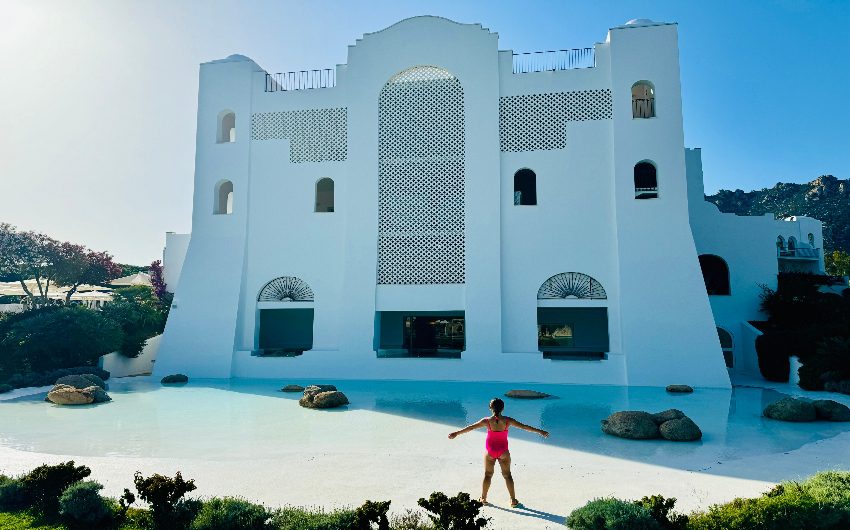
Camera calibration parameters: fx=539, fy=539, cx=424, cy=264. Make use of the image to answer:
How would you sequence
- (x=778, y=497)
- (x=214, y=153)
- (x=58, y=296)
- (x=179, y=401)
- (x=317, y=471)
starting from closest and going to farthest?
(x=778, y=497) → (x=317, y=471) → (x=179, y=401) → (x=214, y=153) → (x=58, y=296)

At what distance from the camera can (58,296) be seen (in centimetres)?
2727

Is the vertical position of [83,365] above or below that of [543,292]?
below

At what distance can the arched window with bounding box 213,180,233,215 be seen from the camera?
17427mm

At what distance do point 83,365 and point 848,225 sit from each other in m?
47.7

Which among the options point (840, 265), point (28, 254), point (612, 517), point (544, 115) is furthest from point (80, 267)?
point (840, 265)

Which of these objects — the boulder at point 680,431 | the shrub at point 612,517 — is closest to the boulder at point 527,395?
the boulder at point 680,431

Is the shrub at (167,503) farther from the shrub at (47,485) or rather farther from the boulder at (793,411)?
the boulder at (793,411)

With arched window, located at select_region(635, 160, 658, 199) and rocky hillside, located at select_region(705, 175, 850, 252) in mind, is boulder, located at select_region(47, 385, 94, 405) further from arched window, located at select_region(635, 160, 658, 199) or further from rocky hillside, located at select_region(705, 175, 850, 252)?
rocky hillside, located at select_region(705, 175, 850, 252)

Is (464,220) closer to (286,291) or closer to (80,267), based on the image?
(286,291)

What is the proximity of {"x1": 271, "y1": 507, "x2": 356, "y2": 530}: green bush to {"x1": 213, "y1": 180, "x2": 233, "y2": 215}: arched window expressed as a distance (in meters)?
14.5

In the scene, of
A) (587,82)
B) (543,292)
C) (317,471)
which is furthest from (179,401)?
(587,82)

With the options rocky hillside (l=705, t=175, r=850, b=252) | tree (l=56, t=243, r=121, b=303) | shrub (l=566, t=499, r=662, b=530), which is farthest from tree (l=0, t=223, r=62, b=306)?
rocky hillside (l=705, t=175, r=850, b=252)

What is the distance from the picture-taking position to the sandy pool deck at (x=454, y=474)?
5.07 m

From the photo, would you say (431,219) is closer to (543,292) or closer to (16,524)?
(543,292)
